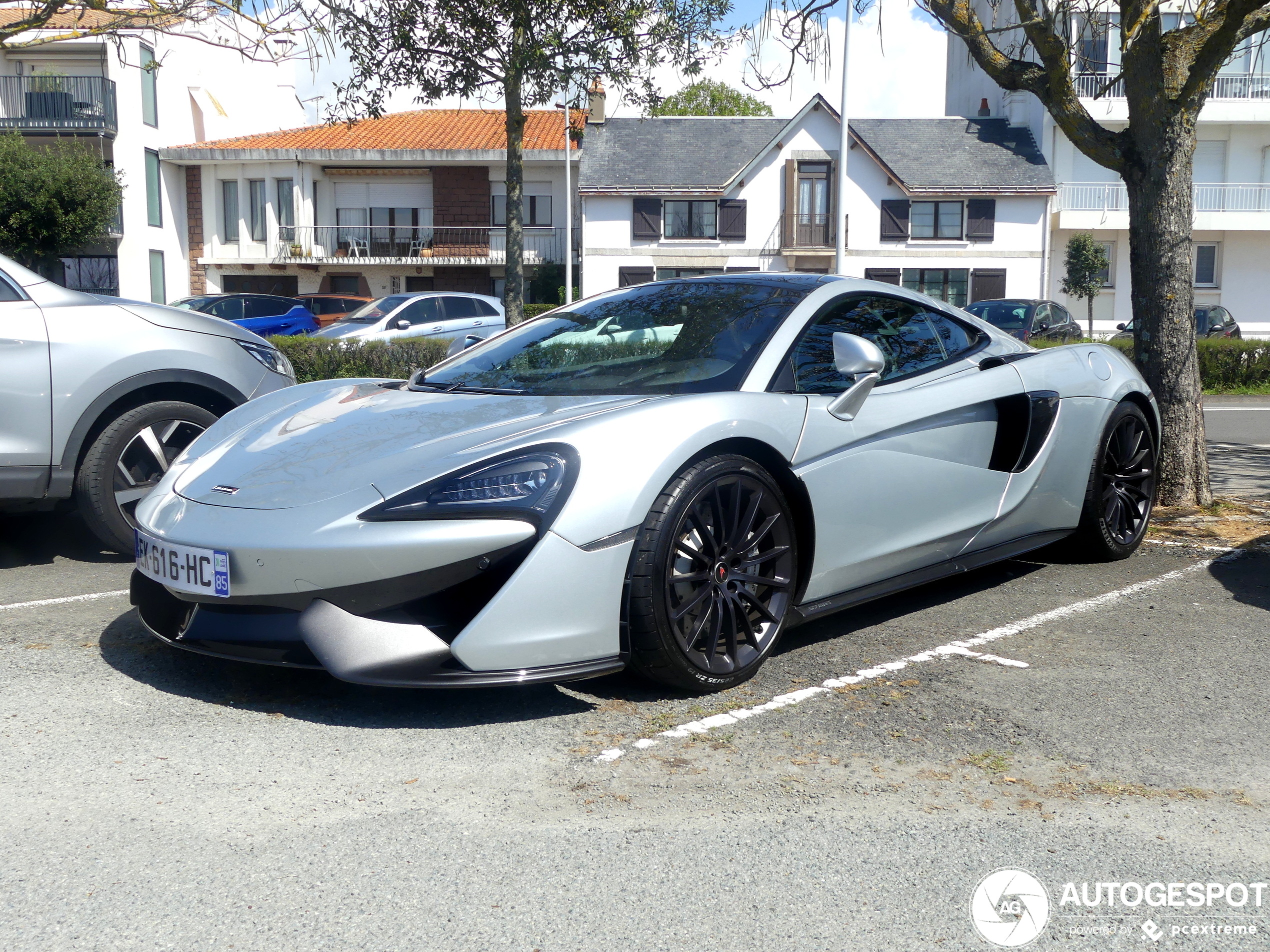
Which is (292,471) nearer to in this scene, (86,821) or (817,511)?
(86,821)

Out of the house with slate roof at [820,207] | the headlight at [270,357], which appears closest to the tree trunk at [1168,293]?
the headlight at [270,357]

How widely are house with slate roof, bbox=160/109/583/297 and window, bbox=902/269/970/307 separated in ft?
39.3

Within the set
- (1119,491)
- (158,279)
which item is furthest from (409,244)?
(1119,491)

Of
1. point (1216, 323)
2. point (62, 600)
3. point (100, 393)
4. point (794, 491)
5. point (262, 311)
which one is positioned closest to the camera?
point (794, 491)

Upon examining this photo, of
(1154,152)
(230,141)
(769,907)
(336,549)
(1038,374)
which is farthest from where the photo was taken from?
(230,141)

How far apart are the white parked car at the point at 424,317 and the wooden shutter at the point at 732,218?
20371 millimetres

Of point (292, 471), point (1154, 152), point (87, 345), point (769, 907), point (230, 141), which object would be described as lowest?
point (769, 907)

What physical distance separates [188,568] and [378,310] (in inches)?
666

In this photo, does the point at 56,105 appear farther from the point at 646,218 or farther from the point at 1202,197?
the point at 1202,197

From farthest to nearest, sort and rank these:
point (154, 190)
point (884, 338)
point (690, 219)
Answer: point (690, 219), point (154, 190), point (884, 338)

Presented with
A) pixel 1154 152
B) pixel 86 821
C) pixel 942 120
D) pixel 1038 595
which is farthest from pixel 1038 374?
pixel 942 120

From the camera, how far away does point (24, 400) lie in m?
5.01

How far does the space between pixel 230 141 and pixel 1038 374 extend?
39819 mm

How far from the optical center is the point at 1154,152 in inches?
255
